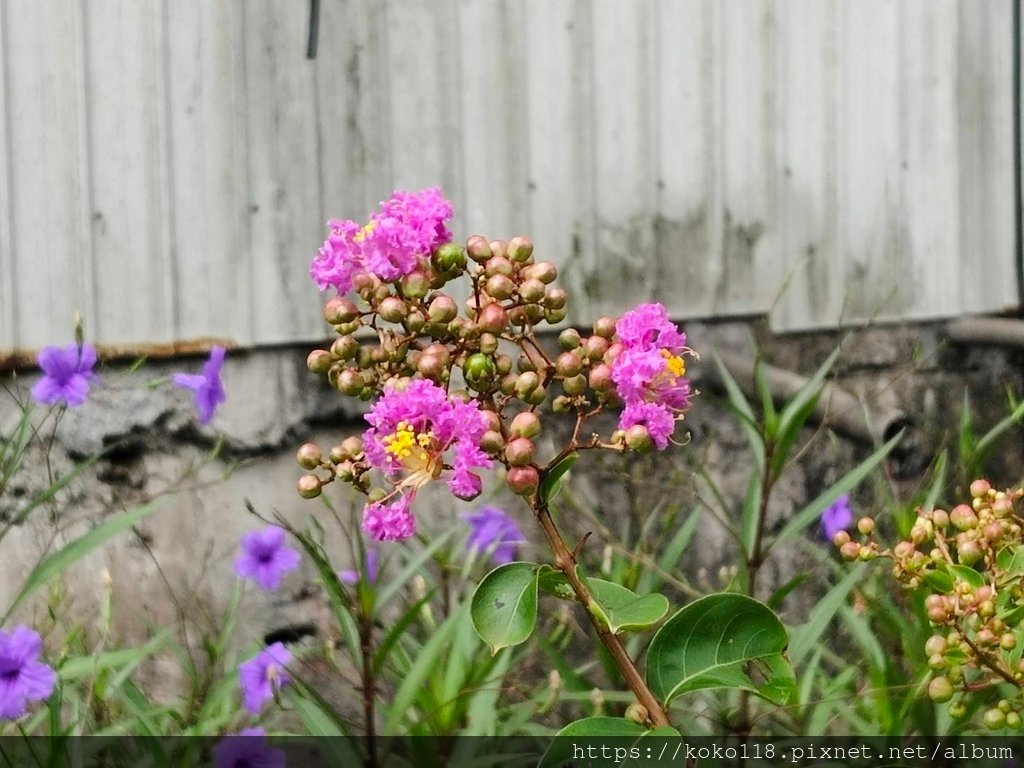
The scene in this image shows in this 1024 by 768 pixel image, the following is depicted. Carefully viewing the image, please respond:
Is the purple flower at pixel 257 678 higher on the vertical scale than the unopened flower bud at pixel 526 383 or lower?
lower

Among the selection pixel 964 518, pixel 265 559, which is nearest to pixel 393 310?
pixel 964 518

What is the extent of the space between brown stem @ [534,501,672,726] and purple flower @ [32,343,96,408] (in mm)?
1098

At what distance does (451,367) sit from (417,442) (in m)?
0.05

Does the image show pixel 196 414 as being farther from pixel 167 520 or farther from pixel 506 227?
pixel 506 227

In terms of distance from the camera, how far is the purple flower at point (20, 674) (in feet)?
4.72

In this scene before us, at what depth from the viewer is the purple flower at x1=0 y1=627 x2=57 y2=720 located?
1.44m

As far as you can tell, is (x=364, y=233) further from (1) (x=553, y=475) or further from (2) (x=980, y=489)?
(2) (x=980, y=489)

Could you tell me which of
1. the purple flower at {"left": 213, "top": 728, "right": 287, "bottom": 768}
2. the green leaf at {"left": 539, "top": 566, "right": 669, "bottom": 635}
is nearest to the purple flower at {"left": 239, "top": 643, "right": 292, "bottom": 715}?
the purple flower at {"left": 213, "top": 728, "right": 287, "bottom": 768}

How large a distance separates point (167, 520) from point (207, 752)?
809 millimetres

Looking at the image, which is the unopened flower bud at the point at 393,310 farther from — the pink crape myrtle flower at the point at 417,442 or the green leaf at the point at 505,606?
the green leaf at the point at 505,606

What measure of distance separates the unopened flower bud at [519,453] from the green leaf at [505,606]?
64 millimetres

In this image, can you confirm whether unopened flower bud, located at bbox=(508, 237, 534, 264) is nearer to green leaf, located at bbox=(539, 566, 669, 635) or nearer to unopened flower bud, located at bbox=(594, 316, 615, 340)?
unopened flower bud, located at bbox=(594, 316, 615, 340)

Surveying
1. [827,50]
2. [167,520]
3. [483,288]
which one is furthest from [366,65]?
[483,288]

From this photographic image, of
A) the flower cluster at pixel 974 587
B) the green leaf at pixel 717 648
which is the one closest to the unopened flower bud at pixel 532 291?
the green leaf at pixel 717 648
